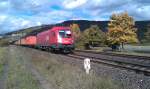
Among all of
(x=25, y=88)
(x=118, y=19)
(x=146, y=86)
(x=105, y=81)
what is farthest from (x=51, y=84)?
(x=118, y=19)

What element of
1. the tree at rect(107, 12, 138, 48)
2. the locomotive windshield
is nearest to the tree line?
the tree at rect(107, 12, 138, 48)

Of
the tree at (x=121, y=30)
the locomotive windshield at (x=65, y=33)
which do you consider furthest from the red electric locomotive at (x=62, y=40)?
the tree at (x=121, y=30)

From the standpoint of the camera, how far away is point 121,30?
88.0 metres

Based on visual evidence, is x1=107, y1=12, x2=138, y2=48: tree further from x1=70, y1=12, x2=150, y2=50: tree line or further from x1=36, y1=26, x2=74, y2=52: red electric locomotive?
x1=36, y1=26, x2=74, y2=52: red electric locomotive

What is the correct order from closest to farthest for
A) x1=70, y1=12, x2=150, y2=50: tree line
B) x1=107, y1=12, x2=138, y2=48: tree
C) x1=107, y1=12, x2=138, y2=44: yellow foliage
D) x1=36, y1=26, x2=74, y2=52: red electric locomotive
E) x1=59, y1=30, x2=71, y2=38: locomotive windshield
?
1. x1=36, y1=26, x2=74, y2=52: red electric locomotive
2. x1=59, y1=30, x2=71, y2=38: locomotive windshield
3. x1=70, y1=12, x2=150, y2=50: tree line
4. x1=107, y1=12, x2=138, y2=48: tree
5. x1=107, y1=12, x2=138, y2=44: yellow foliage

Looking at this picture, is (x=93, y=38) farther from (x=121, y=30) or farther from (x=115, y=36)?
(x=121, y=30)

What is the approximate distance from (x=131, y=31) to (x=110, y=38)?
5.64 metres

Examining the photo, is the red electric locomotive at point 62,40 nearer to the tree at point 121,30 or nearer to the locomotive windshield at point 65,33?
the locomotive windshield at point 65,33

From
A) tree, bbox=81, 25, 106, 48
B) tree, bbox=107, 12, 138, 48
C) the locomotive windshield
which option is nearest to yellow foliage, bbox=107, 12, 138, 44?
tree, bbox=107, 12, 138, 48

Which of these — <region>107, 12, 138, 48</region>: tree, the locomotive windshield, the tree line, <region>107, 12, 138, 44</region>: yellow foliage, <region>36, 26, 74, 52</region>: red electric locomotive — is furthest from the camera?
<region>107, 12, 138, 44</region>: yellow foliage

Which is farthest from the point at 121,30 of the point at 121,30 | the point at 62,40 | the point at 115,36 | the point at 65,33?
the point at 62,40

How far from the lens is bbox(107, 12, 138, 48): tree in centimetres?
8582

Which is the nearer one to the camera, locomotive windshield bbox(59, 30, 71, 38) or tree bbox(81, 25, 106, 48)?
locomotive windshield bbox(59, 30, 71, 38)

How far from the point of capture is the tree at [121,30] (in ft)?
282
